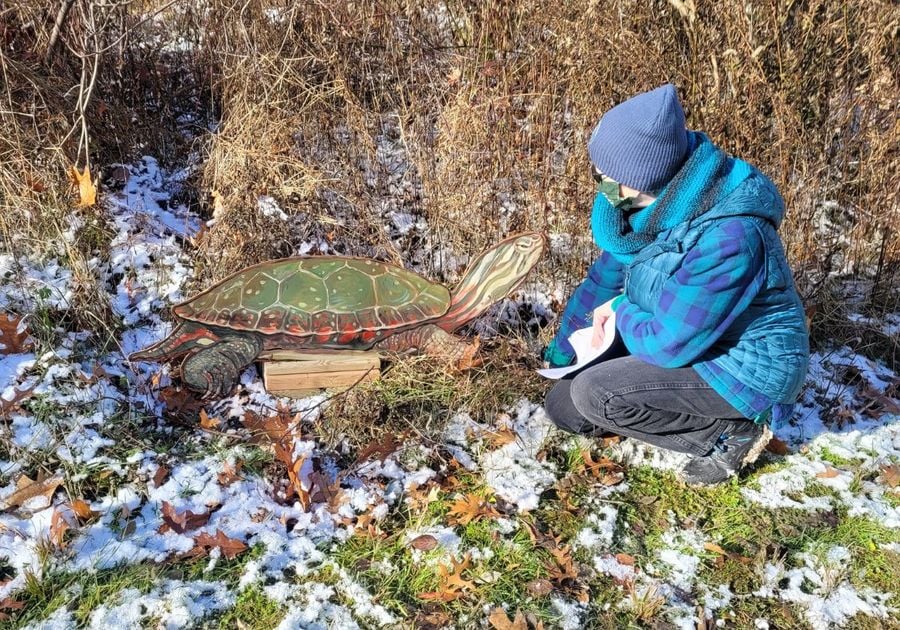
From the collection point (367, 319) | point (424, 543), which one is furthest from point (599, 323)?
point (424, 543)

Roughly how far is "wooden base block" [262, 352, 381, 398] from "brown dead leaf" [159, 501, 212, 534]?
2.28ft

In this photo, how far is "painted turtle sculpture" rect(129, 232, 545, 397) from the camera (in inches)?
107

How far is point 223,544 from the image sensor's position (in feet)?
7.32

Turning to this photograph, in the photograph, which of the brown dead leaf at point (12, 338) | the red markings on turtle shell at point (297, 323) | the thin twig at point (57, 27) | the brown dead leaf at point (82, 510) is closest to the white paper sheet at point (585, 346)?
the red markings on turtle shell at point (297, 323)

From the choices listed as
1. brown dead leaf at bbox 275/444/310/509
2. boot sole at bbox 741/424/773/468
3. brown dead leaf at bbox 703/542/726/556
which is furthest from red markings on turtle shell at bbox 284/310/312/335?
boot sole at bbox 741/424/773/468

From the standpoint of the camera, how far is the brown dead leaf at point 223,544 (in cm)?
223

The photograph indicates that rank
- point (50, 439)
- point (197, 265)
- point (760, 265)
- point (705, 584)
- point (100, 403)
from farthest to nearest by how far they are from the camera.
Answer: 1. point (197, 265)
2. point (100, 403)
3. point (50, 439)
4. point (705, 584)
5. point (760, 265)

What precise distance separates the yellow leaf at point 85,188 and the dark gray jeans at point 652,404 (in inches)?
114

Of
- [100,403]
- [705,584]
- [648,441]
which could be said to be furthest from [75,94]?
[705,584]

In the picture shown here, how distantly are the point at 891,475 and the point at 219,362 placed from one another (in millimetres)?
3033

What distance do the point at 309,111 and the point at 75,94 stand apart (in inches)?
57.0

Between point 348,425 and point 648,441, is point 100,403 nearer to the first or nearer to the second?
point 348,425

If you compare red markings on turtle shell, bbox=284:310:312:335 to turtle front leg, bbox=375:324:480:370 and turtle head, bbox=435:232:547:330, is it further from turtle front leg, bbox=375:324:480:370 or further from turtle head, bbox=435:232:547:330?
turtle head, bbox=435:232:547:330

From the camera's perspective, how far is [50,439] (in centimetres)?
256
